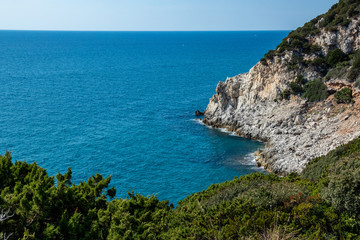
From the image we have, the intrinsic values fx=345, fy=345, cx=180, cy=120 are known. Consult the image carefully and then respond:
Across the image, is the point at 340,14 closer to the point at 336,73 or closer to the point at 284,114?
the point at 336,73

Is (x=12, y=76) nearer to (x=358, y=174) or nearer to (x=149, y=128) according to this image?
(x=149, y=128)

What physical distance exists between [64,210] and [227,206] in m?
8.64

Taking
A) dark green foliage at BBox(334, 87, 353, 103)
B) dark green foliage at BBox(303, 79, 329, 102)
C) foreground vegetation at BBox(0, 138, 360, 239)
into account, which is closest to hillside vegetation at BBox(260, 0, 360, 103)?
dark green foliage at BBox(303, 79, 329, 102)

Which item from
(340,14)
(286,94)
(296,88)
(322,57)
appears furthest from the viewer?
(340,14)

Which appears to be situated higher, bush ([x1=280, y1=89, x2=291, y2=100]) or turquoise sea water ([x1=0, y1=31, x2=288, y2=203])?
bush ([x1=280, y1=89, x2=291, y2=100])

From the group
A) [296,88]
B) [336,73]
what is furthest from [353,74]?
[296,88]

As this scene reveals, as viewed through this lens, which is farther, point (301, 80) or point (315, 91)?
point (301, 80)

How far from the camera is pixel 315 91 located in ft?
157

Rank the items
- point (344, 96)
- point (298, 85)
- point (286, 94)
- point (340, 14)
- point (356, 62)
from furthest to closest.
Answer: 1. point (340, 14)
2. point (286, 94)
3. point (298, 85)
4. point (356, 62)
5. point (344, 96)

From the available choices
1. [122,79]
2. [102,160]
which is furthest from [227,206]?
[122,79]

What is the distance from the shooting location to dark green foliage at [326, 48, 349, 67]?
4922 cm

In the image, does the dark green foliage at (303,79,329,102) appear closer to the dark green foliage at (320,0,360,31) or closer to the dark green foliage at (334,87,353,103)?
the dark green foliage at (334,87,353,103)

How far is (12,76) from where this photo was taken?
318 feet

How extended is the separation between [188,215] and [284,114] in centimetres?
3373
